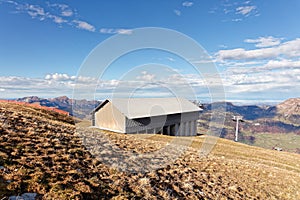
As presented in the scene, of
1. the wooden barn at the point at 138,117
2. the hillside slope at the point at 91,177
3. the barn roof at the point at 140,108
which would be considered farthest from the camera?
the barn roof at the point at 140,108

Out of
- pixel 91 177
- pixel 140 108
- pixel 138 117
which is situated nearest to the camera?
pixel 91 177

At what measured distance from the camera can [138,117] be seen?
126 ft

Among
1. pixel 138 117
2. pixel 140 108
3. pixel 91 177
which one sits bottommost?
pixel 138 117

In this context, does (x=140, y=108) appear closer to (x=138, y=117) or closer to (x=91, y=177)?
(x=138, y=117)

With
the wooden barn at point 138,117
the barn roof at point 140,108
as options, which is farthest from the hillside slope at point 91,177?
the barn roof at point 140,108

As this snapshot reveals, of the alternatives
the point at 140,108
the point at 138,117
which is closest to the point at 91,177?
the point at 138,117

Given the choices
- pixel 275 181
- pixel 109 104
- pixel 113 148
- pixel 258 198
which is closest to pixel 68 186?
pixel 113 148

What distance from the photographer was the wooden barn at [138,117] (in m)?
38.3

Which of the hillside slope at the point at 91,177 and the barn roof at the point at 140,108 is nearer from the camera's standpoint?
the hillside slope at the point at 91,177

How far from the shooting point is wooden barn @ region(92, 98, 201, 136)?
38.3 meters

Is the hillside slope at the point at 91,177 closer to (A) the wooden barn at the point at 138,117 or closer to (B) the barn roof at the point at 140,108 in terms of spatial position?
(A) the wooden barn at the point at 138,117

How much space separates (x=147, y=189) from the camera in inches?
364

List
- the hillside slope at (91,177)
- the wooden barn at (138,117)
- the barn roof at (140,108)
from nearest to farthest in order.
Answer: the hillside slope at (91,177)
the wooden barn at (138,117)
the barn roof at (140,108)

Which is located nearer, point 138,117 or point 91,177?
point 91,177
